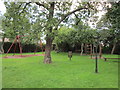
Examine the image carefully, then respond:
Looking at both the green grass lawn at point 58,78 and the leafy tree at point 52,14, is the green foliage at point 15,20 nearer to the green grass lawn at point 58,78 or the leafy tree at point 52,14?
the leafy tree at point 52,14

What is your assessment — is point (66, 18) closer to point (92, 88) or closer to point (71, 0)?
point (71, 0)

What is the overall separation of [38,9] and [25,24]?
132 centimetres

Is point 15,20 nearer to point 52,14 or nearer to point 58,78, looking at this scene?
point 52,14

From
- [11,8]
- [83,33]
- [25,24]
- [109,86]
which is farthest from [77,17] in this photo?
[109,86]

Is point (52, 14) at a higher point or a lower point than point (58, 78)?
higher

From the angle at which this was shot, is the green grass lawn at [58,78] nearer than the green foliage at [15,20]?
Yes

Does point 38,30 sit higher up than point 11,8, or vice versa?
point 11,8

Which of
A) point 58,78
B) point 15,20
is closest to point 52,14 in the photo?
point 15,20

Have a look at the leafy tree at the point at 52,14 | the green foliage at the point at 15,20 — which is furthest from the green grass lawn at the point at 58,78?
the green foliage at the point at 15,20

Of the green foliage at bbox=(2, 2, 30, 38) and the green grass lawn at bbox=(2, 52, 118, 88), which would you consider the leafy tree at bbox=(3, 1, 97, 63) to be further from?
the green grass lawn at bbox=(2, 52, 118, 88)

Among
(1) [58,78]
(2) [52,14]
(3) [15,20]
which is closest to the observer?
(1) [58,78]

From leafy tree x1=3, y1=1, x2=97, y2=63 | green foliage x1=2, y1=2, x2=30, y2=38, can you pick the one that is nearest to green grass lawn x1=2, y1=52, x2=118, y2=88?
leafy tree x1=3, y1=1, x2=97, y2=63

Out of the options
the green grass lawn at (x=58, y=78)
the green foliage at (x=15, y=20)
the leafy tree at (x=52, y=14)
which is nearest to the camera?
the green grass lawn at (x=58, y=78)

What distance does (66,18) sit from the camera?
9.32 meters
